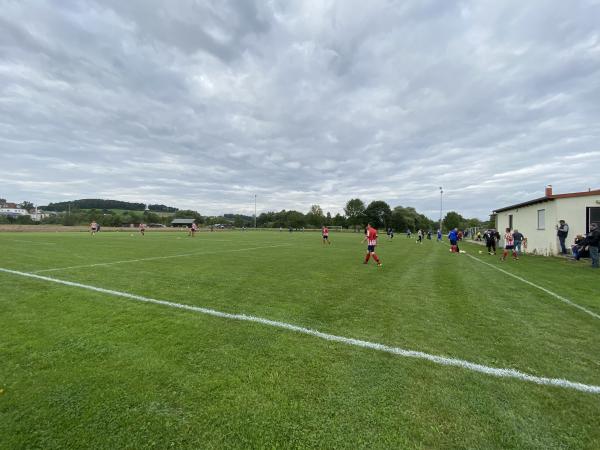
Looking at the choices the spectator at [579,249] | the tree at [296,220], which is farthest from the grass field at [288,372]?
the tree at [296,220]

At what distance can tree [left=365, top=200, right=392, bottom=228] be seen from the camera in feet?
342

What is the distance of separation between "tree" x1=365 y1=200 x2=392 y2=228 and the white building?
83505 millimetres

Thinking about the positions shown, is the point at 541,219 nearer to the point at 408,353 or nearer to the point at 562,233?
the point at 562,233

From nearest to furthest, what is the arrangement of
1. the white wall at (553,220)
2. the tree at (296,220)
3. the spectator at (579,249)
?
the spectator at (579,249) < the white wall at (553,220) < the tree at (296,220)

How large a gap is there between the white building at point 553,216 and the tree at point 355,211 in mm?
88555

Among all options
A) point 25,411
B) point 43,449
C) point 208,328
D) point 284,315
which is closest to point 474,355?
point 284,315

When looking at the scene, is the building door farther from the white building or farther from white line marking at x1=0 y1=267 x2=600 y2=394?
white line marking at x1=0 y1=267 x2=600 y2=394

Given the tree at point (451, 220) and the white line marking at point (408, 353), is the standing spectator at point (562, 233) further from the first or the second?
the tree at point (451, 220)

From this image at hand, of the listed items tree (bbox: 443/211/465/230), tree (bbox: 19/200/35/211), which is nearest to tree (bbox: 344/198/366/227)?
tree (bbox: 443/211/465/230)

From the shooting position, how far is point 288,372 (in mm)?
3250

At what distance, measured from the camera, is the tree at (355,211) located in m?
110

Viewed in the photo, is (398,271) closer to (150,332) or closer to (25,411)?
(150,332)

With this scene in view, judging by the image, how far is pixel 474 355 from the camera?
148 inches

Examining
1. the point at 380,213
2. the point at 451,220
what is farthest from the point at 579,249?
the point at 451,220
